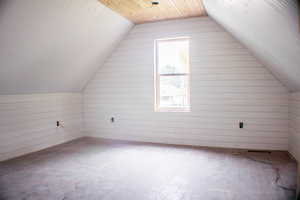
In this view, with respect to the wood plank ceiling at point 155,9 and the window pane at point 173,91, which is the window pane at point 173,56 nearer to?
the window pane at point 173,91

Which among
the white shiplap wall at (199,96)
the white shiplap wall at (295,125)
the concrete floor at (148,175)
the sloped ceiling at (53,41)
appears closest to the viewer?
the concrete floor at (148,175)

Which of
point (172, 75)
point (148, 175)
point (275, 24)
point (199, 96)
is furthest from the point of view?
point (172, 75)

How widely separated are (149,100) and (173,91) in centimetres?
54

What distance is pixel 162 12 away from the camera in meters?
4.21

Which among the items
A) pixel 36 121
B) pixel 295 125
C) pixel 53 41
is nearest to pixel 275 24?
pixel 295 125

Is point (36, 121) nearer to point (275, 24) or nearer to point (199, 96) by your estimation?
point (199, 96)

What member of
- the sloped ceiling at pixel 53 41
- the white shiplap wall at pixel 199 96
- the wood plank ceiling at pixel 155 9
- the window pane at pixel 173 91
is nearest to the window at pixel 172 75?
the window pane at pixel 173 91

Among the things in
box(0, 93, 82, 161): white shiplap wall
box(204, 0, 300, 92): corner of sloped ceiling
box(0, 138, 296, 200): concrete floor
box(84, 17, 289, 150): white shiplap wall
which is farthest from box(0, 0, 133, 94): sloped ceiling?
box(204, 0, 300, 92): corner of sloped ceiling

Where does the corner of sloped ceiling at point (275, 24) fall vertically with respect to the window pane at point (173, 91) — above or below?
above

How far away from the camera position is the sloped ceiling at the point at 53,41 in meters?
2.93

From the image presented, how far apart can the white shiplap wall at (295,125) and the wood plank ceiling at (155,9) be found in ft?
6.98

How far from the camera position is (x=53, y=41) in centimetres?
360

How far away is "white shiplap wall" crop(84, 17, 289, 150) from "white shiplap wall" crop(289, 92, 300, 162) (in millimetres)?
207

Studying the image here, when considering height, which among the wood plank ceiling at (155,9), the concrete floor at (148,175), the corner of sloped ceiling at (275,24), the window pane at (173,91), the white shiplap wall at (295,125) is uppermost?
the wood plank ceiling at (155,9)
